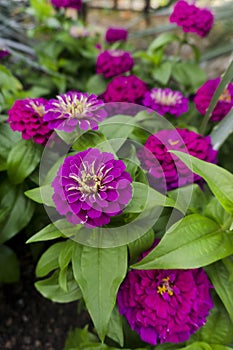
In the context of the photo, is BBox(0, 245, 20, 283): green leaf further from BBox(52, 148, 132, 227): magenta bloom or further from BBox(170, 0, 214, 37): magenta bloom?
BBox(170, 0, 214, 37): magenta bloom

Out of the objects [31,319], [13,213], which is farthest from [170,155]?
[31,319]

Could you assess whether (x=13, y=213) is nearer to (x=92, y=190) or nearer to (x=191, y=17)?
(x=92, y=190)

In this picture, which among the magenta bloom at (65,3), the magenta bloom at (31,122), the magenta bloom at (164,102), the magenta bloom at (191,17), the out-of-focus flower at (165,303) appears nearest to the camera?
the out-of-focus flower at (165,303)

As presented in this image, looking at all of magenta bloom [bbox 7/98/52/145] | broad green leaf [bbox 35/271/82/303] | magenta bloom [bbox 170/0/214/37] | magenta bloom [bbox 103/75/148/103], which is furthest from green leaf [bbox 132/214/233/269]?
magenta bloom [bbox 170/0/214/37]

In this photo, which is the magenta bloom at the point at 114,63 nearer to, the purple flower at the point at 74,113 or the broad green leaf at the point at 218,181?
the purple flower at the point at 74,113

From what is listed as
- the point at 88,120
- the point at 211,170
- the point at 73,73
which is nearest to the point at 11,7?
the point at 73,73

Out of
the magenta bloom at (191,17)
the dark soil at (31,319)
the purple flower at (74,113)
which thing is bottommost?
the dark soil at (31,319)

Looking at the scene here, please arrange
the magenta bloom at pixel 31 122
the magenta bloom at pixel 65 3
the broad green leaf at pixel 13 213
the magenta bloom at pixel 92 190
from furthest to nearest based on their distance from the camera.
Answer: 1. the magenta bloom at pixel 65 3
2. the broad green leaf at pixel 13 213
3. the magenta bloom at pixel 31 122
4. the magenta bloom at pixel 92 190

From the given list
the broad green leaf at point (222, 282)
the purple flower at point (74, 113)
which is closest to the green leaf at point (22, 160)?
the purple flower at point (74, 113)
